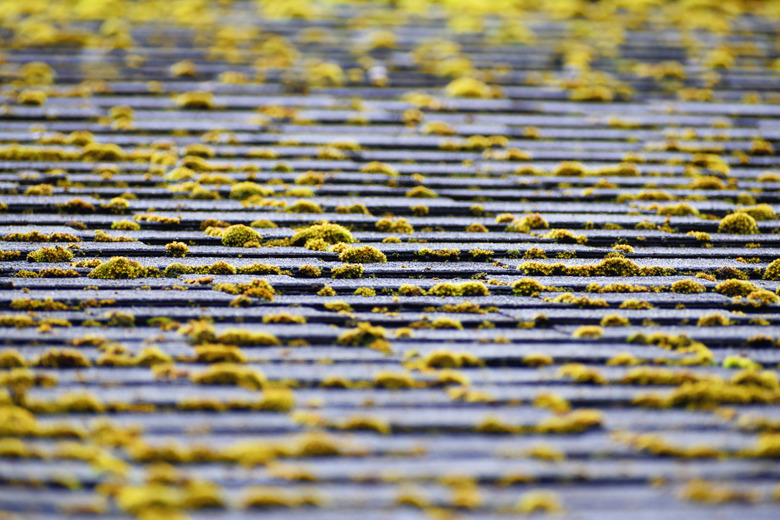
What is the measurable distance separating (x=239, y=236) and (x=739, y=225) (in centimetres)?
274

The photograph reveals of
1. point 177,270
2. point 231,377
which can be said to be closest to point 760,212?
point 231,377

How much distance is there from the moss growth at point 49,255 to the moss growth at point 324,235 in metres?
1.10

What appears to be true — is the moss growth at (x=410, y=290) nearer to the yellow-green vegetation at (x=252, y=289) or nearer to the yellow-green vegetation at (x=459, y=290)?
the yellow-green vegetation at (x=459, y=290)

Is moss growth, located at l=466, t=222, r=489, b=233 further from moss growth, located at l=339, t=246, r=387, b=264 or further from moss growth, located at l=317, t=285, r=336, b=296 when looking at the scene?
moss growth, located at l=317, t=285, r=336, b=296

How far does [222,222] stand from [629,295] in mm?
2123

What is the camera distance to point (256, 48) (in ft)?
17.4

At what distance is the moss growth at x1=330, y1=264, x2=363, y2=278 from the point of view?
2963 millimetres

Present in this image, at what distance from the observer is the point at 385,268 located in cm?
303

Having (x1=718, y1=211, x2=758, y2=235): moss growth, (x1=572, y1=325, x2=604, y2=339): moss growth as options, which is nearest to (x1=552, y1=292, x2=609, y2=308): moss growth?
(x1=572, y1=325, x2=604, y2=339): moss growth

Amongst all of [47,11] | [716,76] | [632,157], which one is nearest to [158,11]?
[47,11]

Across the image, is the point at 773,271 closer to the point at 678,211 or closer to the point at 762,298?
the point at 762,298

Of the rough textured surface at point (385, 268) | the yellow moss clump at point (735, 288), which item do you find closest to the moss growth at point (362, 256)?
→ the rough textured surface at point (385, 268)

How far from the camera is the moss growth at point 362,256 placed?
10.1 feet

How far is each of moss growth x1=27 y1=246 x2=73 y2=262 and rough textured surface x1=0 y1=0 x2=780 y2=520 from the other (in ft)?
0.11
